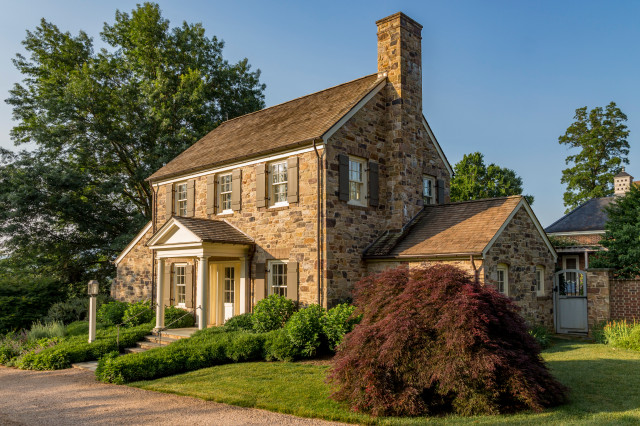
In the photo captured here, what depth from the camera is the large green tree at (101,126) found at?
2383 centimetres

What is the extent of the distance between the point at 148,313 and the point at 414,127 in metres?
11.6

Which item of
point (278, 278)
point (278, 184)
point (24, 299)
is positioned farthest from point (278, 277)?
point (24, 299)

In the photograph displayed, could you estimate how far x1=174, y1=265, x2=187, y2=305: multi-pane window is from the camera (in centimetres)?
1853

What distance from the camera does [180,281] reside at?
61.4 ft

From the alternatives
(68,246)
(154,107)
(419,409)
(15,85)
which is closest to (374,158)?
(419,409)

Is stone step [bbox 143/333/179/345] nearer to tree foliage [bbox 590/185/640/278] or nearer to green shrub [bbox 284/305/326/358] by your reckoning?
green shrub [bbox 284/305/326/358]

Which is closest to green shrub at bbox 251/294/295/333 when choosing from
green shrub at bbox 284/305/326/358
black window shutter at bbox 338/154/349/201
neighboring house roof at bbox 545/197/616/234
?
green shrub at bbox 284/305/326/358

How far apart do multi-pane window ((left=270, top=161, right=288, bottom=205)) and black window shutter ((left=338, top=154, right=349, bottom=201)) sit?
191 cm

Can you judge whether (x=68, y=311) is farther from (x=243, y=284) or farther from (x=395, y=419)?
(x=395, y=419)

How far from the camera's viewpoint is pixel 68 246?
84.7ft

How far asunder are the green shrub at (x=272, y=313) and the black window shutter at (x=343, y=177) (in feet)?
11.3

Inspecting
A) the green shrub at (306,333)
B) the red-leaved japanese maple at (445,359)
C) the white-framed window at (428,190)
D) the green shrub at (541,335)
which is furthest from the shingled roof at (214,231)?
the green shrub at (541,335)

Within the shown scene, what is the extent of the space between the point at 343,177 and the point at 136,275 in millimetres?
11190

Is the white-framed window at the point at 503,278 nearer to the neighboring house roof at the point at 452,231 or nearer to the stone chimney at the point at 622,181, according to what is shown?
the neighboring house roof at the point at 452,231
